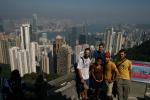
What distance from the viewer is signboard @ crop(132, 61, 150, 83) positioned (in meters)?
4.61

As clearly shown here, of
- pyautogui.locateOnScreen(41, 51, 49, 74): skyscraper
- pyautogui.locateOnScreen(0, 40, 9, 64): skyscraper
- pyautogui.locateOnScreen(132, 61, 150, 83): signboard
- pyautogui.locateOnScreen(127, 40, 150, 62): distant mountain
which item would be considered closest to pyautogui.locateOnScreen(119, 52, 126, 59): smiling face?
pyautogui.locateOnScreen(132, 61, 150, 83): signboard

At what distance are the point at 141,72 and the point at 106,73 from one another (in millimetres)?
1353

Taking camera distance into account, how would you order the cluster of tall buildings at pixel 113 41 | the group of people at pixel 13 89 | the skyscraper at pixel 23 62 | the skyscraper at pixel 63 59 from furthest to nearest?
the cluster of tall buildings at pixel 113 41
the skyscraper at pixel 23 62
the skyscraper at pixel 63 59
the group of people at pixel 13 89

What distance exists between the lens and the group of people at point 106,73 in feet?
11.7

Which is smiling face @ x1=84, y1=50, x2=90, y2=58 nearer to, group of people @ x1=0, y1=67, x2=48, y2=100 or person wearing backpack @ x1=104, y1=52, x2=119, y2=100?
person wearing backpack @ x1=104, y1=52, x2=119, y2=100

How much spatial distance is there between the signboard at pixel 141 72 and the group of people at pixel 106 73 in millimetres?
1043

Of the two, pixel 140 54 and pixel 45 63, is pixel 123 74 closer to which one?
pixel 140 54

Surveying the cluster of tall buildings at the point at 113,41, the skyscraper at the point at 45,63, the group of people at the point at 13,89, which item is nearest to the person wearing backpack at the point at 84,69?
the group of people at the point at 13,89

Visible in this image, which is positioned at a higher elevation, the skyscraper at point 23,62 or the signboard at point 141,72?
the signboard at point 141,72

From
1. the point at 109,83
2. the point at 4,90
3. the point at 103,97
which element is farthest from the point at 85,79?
the point at 4,90

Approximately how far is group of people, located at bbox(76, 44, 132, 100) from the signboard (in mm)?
1043

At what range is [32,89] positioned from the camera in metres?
3.75

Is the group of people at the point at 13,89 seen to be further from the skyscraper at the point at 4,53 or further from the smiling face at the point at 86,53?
the skyscraper at the point at 4,53

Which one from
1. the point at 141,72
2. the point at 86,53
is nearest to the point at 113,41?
the point at 141,72
